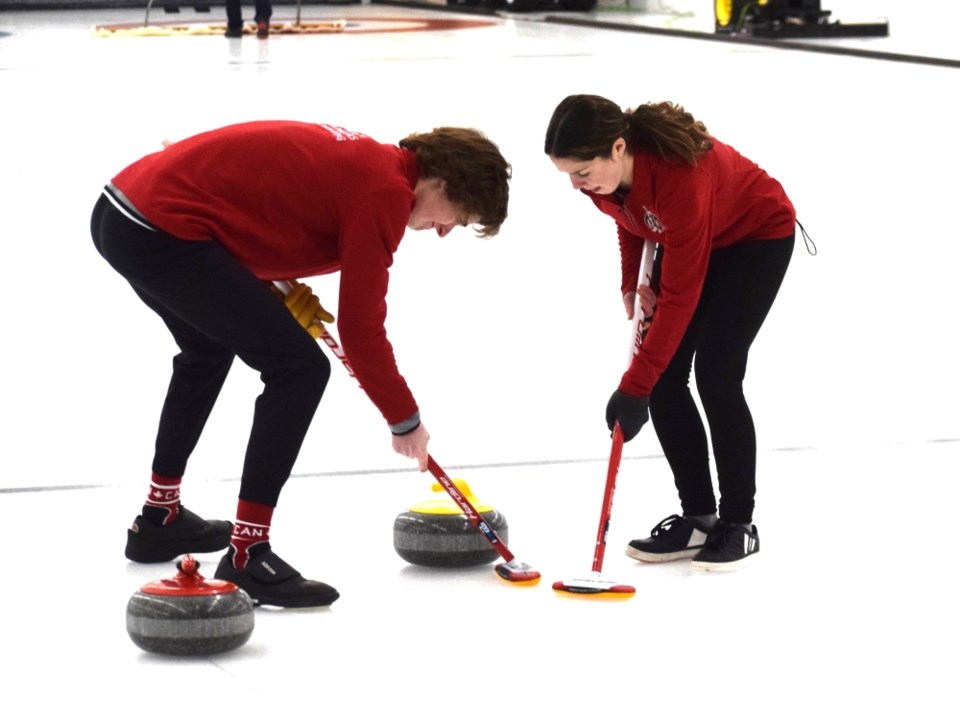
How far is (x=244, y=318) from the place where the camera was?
2.62m

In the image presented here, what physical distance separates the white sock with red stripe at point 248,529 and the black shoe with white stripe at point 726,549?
0.85 meters

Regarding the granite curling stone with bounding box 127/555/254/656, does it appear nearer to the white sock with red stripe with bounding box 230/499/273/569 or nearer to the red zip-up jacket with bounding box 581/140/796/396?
the white sock with red stripe with bounding box 230/499/273/569

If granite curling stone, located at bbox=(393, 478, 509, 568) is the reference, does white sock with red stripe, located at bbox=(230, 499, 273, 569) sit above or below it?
above

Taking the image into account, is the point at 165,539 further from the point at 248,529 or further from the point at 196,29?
the point at 196,29

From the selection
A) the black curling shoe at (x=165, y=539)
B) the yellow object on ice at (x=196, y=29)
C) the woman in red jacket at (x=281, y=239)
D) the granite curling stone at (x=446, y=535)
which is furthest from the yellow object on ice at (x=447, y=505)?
the yellow object on ice at (x=196, y=29)

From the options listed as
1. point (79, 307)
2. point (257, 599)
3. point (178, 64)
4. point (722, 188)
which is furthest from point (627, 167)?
point (178, 64)

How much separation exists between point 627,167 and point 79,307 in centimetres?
296

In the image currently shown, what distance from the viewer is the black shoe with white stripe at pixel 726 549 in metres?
2.99

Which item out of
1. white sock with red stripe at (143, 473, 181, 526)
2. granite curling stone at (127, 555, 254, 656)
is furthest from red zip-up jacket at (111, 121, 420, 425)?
white sock with red stripe at (143, 473, 181, 526)

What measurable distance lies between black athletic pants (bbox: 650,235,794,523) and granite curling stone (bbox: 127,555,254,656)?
1.00 metres

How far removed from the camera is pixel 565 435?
3922 mm

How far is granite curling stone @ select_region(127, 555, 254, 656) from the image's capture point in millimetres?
2465

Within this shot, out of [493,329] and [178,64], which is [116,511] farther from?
[178,64]

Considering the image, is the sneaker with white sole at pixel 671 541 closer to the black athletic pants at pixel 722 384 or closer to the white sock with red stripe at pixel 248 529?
the black athletic pants at pixel 722 384
